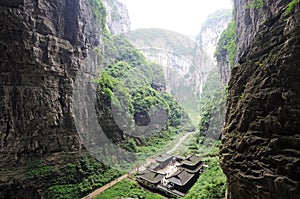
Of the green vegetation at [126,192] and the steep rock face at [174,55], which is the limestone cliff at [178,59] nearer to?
the steep rock face at [174,55]

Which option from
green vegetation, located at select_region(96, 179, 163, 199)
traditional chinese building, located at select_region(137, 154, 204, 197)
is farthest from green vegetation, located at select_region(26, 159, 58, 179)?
traditional chinese building, located at select_region(137, 154, 204, 197)

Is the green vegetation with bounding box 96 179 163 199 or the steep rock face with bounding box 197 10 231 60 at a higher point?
the steep rock face with bounding box 197 10 231 60

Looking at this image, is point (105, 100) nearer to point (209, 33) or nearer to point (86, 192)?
point (86, 192)

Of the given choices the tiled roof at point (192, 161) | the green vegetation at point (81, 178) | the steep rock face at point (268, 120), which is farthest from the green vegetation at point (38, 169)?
the steep rock face at point (268, 120)

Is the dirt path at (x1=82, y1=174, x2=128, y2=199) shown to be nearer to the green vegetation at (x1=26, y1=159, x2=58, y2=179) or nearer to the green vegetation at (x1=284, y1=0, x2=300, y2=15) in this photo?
the green vegetation at (x1=26, y1=159, x2=58, y2=179)

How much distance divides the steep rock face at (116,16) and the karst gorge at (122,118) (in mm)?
23132

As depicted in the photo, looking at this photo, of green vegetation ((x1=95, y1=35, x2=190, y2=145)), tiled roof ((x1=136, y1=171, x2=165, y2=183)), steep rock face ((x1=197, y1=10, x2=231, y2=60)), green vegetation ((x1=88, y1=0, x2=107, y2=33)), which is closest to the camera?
tiled roof ((x1=136, y1=171, x2=165, y2=183))

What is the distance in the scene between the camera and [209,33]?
67.6 m

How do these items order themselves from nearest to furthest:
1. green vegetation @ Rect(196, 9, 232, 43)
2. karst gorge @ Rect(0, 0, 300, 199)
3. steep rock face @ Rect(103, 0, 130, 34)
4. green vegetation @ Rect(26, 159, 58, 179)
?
karst gorge @ Rect(0, 0, 300, 199) < green vegetation @ Rect(26, 159, 58, 179) < steep rock face @ Rect(103, 0, 130, 34) < green vegetation @ Rect(196, 9, 232, 43)

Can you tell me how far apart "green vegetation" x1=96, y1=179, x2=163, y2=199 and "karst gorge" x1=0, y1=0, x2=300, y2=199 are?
2.7 inches

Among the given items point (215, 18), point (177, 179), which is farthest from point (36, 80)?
point (215, 18)

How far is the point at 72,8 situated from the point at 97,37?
4785mm

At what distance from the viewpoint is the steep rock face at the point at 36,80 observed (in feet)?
36.2

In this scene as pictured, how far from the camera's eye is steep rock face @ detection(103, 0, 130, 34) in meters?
45.8
